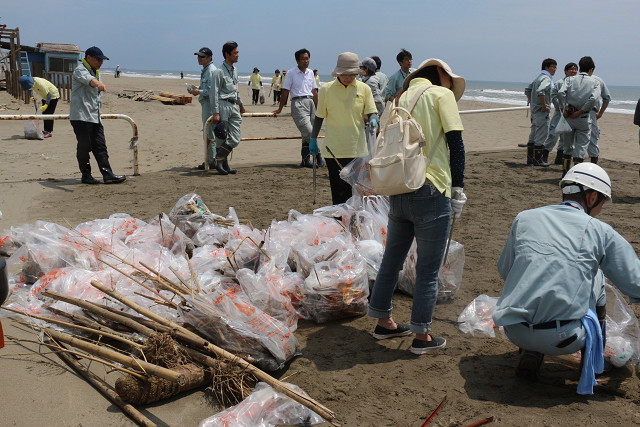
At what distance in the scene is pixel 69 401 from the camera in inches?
107

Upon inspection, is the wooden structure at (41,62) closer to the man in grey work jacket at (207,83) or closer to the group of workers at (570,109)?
the man in grey work jacket at (207,83)

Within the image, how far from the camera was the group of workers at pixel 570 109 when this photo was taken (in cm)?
841

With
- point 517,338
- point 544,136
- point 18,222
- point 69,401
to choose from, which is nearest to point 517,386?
point 517,338

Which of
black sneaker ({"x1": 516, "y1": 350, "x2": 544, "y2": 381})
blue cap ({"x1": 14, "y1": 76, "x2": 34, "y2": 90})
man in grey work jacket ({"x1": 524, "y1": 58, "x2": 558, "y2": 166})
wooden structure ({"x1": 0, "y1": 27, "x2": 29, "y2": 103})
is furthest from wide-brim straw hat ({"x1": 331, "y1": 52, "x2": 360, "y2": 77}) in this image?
wooden structure ({"x1": 0, "y1": 27, "x2": 29, "y2": 103})

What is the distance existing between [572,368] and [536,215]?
85 cm

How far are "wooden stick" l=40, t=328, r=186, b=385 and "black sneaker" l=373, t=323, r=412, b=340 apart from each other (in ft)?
4.25

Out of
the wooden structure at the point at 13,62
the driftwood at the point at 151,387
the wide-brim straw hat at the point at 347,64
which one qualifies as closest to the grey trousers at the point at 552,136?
the wide-brim straw hat at the point at 347,64

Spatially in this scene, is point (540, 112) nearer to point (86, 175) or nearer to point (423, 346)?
point (86, 175)

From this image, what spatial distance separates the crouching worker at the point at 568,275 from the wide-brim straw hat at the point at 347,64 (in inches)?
105

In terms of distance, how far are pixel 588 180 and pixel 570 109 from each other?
6288 millimetres

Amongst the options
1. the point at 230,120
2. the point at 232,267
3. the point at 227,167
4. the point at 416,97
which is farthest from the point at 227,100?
the point at 416,97

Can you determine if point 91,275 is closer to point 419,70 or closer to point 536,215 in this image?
point 419,70

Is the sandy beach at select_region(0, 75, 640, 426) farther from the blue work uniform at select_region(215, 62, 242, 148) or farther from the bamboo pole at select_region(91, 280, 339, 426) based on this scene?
the blue work uniform at select_region(215, 62, 242, 148)

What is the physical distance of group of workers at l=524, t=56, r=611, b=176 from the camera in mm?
8406
